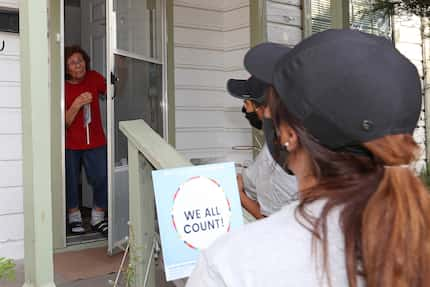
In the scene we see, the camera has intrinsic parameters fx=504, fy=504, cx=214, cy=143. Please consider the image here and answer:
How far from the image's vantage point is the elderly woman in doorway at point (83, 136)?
3973mm

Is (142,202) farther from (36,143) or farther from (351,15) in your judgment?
(351,15)

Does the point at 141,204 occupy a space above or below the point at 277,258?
below

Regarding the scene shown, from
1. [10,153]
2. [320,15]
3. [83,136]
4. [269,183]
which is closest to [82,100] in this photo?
[83,136]

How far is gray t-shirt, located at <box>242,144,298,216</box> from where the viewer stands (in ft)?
6.16

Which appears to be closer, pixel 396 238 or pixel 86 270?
pixel 396 238

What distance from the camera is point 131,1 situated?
401 cm

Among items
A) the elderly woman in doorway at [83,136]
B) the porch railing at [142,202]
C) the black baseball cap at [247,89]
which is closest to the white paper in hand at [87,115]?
the elderly woman in doorway at [83,136]

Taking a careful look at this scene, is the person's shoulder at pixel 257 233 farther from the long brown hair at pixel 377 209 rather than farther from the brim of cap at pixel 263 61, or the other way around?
the brim of cap at pixel 263 61

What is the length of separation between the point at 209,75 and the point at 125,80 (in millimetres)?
1013

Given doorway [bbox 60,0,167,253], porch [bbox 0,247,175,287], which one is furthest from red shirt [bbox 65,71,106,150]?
porch [bbox 0,247,175,287]

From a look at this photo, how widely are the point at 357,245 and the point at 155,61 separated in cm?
376

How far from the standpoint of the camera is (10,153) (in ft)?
11.3

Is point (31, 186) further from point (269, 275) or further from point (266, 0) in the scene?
point (266, 0)

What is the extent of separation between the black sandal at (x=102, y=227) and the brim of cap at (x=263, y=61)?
325cm
